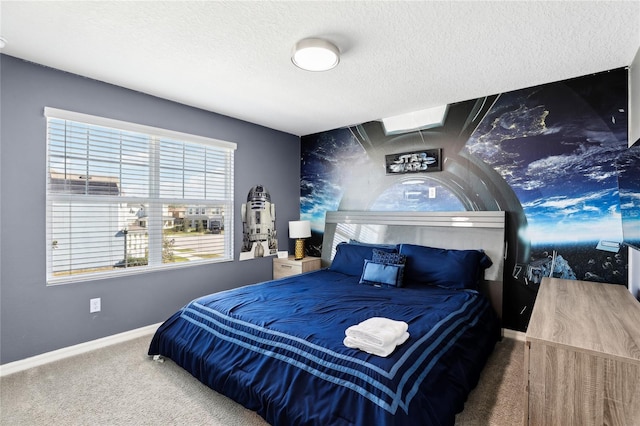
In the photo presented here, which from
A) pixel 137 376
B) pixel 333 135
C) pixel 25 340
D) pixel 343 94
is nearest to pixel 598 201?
pixel 343 94

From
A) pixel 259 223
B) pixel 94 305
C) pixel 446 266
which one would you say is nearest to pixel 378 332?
pixel 446 266

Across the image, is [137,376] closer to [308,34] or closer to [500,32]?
[308,34]

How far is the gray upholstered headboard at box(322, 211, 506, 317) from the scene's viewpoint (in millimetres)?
3154

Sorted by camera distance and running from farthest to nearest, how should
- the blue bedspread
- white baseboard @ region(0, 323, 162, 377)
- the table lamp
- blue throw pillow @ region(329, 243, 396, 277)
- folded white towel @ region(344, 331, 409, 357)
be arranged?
the table lamp < blue throw pillow @ region(329, 243, 396, 277) < white baseboard @ region(0, 323, 162, 377) < folded white towel @ region(344, 331, 409, 357) < the blue bedspread

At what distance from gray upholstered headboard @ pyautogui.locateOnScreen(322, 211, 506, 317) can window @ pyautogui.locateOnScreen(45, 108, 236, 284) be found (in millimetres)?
1487

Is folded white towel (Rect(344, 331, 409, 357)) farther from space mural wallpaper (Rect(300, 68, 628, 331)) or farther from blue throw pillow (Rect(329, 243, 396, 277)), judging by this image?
space mural wallpaper (Rect(300, 68, 628, 331))

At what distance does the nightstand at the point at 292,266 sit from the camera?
14.0ft

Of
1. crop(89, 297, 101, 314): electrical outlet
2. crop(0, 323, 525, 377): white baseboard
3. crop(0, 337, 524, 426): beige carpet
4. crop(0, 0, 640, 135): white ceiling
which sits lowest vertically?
crop(0, 337, 524, 426): beige carpet

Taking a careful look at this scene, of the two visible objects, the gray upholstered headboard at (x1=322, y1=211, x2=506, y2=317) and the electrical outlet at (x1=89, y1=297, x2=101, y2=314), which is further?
the gray upholstered headboard at (x1=322, y1=211, x2=506, y2=317)

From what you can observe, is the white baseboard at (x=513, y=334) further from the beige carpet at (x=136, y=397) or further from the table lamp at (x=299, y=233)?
the table lamp at (x=299, y=233)

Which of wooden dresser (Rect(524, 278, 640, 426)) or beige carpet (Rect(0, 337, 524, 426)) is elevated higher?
wooden dresser (Rect(524, 278, 640, 426))

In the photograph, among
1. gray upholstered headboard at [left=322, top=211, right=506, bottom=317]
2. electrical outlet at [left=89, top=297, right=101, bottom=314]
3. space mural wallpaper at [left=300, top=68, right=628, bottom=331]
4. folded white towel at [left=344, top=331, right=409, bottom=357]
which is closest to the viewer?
folded white towel at [left=344, top=331, right=409, bottom=357]

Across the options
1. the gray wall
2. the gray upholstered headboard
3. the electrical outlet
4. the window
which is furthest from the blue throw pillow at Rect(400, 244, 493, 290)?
the electrical outlet

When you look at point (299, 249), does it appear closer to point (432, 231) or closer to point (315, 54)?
point (432, 231)
